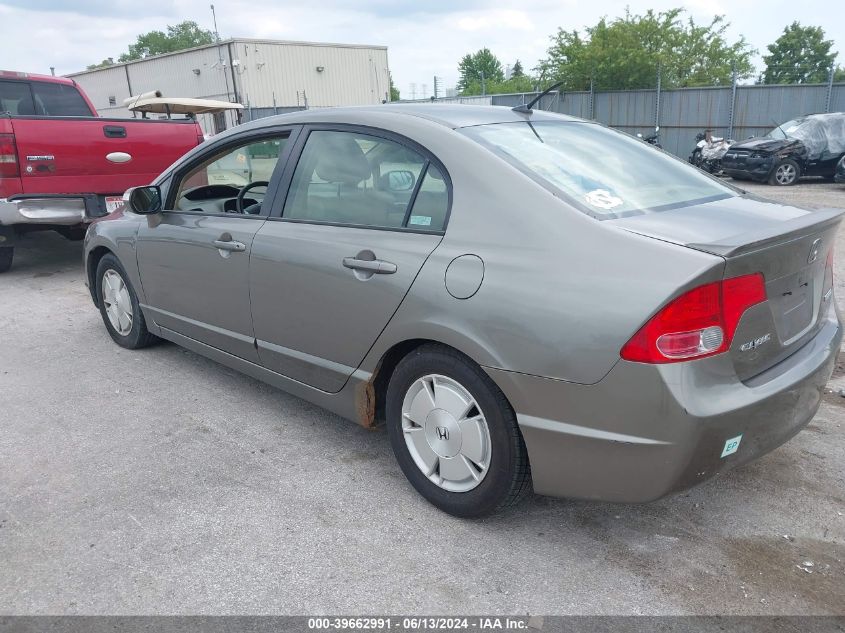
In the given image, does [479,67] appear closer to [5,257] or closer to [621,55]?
[621,55]

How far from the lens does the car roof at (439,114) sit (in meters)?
3.09

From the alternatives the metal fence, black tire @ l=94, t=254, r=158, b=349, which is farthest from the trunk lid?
the metal fence

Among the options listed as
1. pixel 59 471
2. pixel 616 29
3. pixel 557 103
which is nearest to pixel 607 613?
pixel 59 471

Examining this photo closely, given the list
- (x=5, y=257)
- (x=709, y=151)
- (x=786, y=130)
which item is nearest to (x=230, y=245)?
(x=5, y=257)

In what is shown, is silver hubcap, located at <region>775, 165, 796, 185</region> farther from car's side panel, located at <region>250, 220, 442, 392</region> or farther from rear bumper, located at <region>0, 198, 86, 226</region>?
car's side panel, located at <region>250, 220, 442, 392</region>

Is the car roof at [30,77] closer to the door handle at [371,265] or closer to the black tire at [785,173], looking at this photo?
the door handle at [371,265]

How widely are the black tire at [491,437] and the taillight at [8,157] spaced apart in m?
5.44

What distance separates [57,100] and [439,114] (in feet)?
24.3

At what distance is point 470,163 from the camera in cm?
274

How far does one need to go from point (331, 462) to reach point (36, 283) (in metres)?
5.55

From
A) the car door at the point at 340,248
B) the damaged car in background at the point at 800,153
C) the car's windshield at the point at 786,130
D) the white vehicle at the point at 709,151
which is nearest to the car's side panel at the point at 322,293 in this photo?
the car door at the point at 340,248

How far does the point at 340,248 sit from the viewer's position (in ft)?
10.2

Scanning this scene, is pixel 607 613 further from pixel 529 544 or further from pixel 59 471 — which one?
pixel 59 471

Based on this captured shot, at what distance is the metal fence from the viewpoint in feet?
60.6
